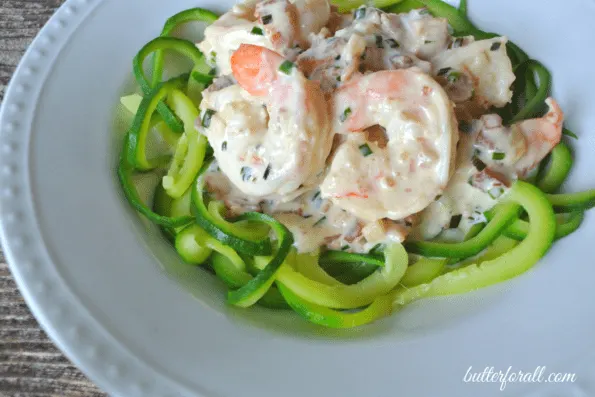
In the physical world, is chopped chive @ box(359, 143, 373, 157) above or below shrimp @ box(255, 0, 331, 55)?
below

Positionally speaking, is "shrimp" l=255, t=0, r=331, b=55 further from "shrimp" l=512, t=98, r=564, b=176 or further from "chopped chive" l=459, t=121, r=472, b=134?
"shrimp" l=512, t=98, r=564, b=176

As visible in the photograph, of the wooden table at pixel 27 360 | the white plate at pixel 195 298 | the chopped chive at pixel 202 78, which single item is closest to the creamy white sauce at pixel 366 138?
the chopped chive at pixel 202 78

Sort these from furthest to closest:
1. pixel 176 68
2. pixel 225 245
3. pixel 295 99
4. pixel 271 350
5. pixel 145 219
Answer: pixel 176 68 < pixel 145 219 < pixel 225 245 < pixel 295 99 < pixel 271 350

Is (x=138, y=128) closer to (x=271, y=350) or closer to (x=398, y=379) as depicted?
(x=271, y=350)

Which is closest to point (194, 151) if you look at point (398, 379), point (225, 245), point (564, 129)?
point (225, 245)

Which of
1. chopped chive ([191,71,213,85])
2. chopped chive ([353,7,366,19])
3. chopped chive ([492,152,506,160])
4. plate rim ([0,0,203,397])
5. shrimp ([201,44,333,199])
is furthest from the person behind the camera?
chopped chive ([191,71,213,85])

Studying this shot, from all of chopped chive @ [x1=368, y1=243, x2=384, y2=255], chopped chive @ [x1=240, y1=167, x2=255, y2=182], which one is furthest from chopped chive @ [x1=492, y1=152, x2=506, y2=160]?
chopped chive @ [x1=240, y1=167, x2=255, y2=182]

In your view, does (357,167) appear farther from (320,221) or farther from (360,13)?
(360,13)
